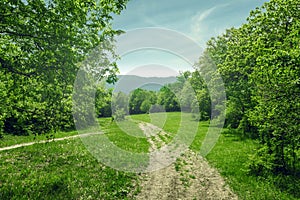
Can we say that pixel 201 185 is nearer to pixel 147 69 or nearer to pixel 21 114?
pixel 21 114

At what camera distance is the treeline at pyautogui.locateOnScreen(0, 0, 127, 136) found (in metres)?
8.94

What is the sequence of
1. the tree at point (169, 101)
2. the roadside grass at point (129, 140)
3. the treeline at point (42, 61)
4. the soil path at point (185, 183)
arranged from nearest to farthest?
1. the treeline at point (42, 61)
2. the soil path at point (185, 183)
3. the roadside grass at point (129, 140)
4. the tree at point (169, 101)

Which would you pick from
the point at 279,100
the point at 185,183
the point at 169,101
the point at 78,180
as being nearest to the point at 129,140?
A: the point at 185,183

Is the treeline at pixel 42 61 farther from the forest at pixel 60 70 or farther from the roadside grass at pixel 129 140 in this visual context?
the roadside grass at pixel 129 140

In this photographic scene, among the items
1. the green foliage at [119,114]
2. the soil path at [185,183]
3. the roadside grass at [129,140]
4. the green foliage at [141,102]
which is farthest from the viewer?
the green foliage at [141,102]

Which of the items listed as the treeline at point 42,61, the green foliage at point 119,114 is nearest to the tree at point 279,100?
the treeline at point 42,61

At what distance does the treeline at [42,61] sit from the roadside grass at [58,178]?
8.76 feet

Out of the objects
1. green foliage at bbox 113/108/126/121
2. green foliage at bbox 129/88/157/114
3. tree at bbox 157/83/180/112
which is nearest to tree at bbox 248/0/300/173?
green foliage at bbox 113/108/126/121

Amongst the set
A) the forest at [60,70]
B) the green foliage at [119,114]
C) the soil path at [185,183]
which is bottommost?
the soil path at [185,183]

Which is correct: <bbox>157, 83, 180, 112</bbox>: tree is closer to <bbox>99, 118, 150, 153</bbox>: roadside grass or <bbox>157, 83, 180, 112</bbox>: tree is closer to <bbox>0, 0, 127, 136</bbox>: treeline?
<bbox>99, 118, 150, 153</bbox>: roadside grass

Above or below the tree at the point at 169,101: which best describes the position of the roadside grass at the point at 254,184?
below

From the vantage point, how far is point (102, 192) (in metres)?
10.5

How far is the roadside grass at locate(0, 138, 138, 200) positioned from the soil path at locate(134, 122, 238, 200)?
948 mm

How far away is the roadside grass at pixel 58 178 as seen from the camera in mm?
9758
